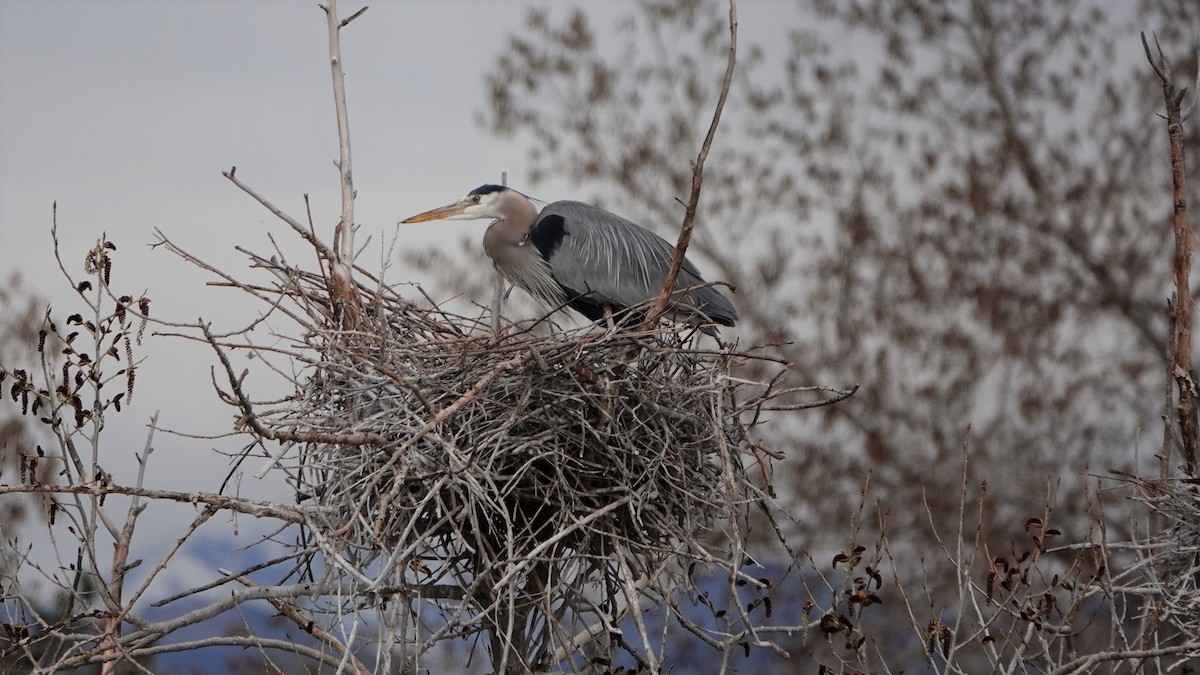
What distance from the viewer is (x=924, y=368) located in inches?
420

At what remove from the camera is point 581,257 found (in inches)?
228

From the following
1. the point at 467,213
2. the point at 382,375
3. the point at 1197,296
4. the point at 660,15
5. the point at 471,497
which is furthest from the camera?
the point at 660,15

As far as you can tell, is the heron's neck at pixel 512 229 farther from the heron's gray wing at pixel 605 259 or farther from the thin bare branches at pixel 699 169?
the thin bare branches at pixel 699 169

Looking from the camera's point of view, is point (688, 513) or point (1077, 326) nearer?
point (688, 513)

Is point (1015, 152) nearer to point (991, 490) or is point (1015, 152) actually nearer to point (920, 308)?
point (920, 308)

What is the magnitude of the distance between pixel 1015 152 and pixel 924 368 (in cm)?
204

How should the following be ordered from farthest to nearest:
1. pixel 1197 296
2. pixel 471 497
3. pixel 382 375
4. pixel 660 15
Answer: pixel 660 15 → pixel 1197 296 → pixel 382 375 → pixel 471 497

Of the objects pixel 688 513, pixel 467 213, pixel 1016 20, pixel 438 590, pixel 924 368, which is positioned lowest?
pixel 438 590

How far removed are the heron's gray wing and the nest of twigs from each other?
1598mm

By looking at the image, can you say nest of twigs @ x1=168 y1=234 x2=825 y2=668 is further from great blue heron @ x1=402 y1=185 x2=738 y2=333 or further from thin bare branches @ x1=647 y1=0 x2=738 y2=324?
great blue heron @ x1=402 y1=185 x2=738 y2=333

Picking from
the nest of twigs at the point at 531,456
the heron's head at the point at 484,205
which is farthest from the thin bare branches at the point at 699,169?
the heron's head at the point at 484,205

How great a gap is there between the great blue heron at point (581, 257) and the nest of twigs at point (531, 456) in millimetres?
1632

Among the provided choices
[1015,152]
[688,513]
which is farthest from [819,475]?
[688,513]

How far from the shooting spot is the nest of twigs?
11.8ft
